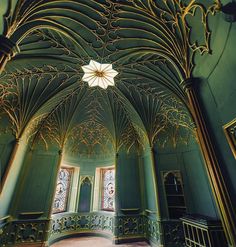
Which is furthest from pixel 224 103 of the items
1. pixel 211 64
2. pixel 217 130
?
pixel 211 64

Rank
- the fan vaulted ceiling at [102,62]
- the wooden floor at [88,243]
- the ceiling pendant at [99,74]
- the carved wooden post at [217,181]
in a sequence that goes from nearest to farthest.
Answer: the carved wooden post at [217,181] < the fan vaulted ceiling at [102,62] < the ceiling pendant at [99,74] < the wooden floor at [88,243]

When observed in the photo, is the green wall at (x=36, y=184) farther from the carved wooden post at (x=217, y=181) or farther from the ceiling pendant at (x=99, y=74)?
the carved wooden post at (x=217, y=181)

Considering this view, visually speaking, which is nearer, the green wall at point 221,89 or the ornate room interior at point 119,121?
the green wall at point 221,89

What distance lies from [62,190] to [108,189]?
273 centimetres

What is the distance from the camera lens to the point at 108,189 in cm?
929

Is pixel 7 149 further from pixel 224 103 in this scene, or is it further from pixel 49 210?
pixel 224 103

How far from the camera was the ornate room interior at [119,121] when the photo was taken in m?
2.81

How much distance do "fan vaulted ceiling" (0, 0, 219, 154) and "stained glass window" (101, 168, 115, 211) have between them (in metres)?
Result: 1.53

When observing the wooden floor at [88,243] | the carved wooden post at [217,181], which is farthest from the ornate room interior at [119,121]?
the wooden floor at [88,243]

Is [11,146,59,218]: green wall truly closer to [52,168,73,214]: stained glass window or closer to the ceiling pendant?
[52,168,73,214]: stained glass window

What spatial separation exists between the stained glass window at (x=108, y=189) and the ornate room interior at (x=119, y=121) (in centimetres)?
8

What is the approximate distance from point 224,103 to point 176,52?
2200 mm

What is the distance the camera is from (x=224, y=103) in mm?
2547

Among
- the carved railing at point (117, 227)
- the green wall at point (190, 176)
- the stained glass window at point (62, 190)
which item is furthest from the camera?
the stained glass window at point (62, 190)
